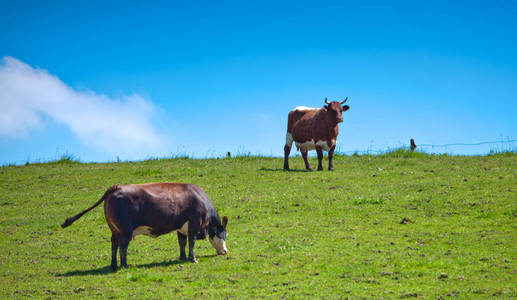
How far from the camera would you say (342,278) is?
34.8ft

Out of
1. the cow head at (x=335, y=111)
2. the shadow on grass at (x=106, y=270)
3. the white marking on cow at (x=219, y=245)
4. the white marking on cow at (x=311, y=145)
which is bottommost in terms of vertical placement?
the shadow on grass at (x=106, y=270)

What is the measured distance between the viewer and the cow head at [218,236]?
13141 mm

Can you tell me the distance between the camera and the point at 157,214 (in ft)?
40.1

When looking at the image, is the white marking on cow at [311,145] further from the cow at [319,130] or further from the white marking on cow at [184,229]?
the white marking on cow at [184,229]

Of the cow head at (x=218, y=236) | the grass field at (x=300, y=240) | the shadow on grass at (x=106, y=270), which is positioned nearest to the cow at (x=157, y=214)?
the cow head at (x=218, y=236)

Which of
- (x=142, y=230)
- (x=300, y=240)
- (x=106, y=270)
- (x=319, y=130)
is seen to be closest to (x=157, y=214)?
(x=142, y=230)

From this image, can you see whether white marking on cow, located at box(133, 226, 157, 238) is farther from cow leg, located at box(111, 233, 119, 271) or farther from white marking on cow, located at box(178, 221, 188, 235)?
white marking on cow, located at box(178, 221, 188, 235)

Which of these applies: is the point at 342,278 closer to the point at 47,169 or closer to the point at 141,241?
the point at 141,241

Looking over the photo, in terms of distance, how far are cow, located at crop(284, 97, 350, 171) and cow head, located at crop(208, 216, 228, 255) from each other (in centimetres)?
1485

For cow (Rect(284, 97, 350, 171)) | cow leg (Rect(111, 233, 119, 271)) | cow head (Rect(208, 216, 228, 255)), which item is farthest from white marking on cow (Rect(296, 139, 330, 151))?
cow leg (Rect(111, 233, 119, 271))

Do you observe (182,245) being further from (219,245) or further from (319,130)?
(319,130)

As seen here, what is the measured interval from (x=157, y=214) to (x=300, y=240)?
3.96m

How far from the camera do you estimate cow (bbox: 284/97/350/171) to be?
2731cm

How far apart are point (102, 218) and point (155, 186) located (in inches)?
277
